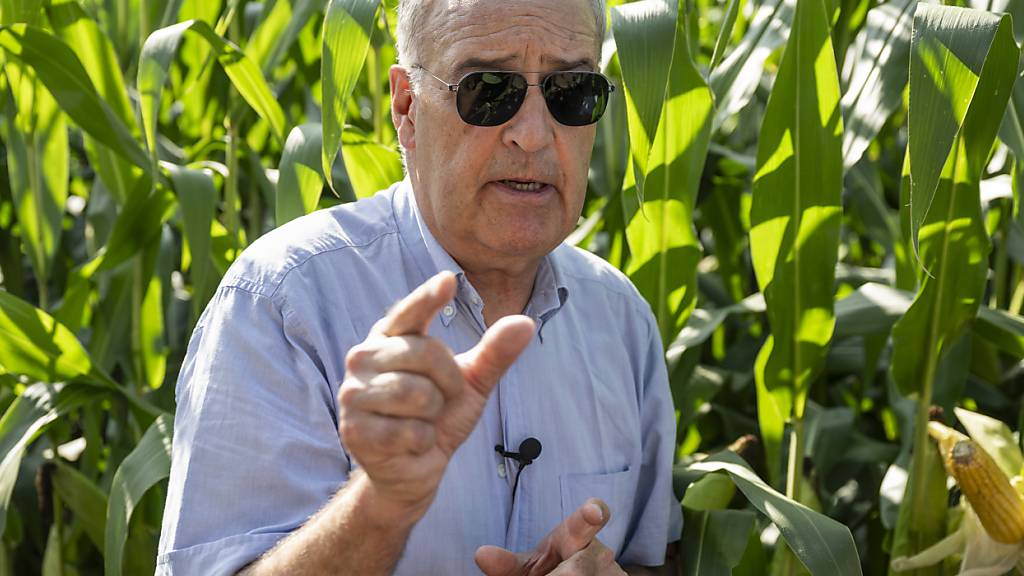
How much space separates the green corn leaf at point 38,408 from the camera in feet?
5.86

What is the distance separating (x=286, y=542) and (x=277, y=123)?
89 centimetres

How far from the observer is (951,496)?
191 cm

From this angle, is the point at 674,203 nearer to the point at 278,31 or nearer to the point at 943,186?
the point at 943,186

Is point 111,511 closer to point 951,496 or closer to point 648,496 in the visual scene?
point 648,496

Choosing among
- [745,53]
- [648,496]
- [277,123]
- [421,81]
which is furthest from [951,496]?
[277,123]

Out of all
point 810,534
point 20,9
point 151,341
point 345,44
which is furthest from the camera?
point 151,341

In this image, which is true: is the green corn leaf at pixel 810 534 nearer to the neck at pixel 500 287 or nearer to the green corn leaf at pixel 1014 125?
the neck at pixel 500 287

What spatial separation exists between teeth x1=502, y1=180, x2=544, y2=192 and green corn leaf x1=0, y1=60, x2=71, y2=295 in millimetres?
919

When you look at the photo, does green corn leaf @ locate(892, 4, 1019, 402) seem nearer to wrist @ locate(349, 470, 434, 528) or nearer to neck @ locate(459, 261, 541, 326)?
neck @ locate(459, 261, 541, 326)

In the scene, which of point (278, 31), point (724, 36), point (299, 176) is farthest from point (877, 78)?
point (278, 31)

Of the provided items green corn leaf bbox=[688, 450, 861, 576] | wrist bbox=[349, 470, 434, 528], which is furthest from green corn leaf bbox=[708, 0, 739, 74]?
wrist bbox=[349, 470, 434, 528]

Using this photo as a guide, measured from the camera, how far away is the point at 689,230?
1797 millimetres

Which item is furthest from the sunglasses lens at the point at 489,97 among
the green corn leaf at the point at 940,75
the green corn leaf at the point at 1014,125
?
the green corn leaf at the point at 1014,125

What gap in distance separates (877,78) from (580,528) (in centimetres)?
86
